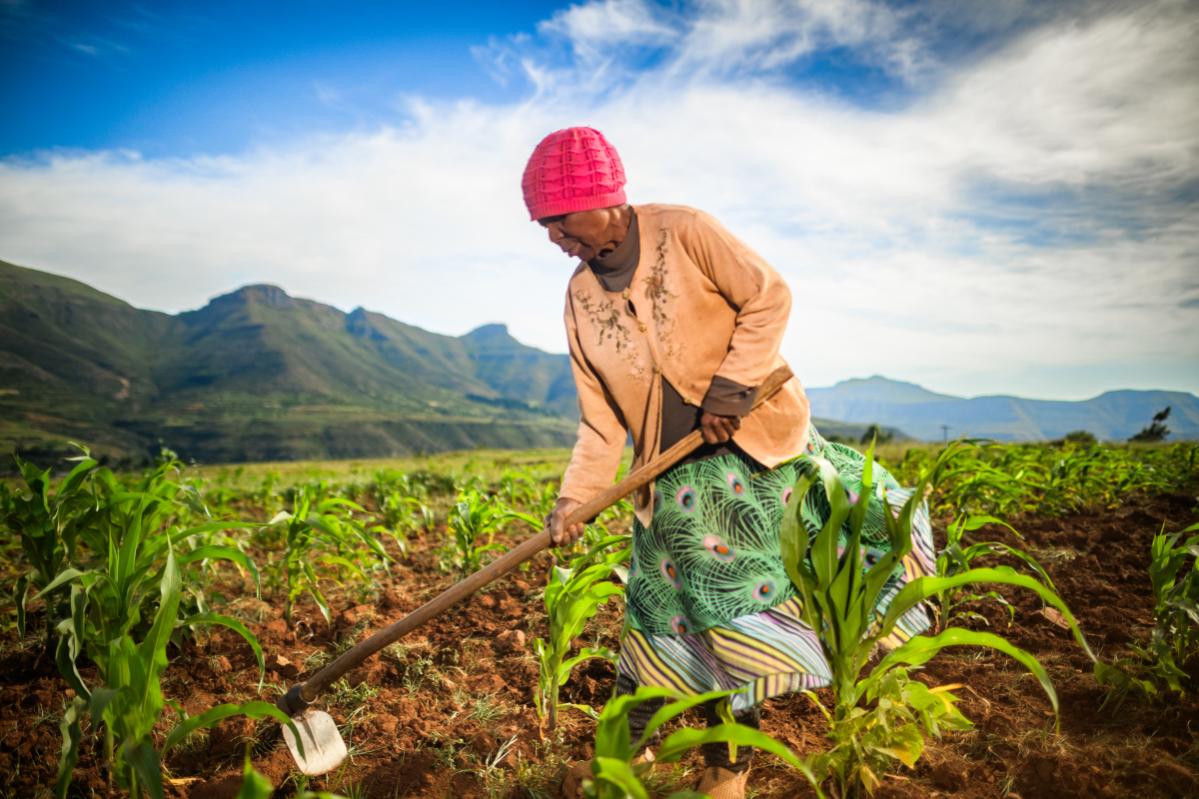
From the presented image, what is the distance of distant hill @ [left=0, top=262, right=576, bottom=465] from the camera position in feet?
335

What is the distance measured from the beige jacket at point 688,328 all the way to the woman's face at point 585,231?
10 cm

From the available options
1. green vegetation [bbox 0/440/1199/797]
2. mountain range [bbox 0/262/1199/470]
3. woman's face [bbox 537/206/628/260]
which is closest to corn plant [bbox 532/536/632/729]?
green vegetation [bbox 0/440/1199/797]

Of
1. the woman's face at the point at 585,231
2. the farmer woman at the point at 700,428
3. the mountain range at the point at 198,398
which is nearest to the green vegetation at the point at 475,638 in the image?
the farmer woman at the point at 700,428

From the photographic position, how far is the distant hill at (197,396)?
102m

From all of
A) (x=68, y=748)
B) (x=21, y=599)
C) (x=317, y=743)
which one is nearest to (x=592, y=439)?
(x=317, y=743)

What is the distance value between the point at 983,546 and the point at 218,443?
11879 cm

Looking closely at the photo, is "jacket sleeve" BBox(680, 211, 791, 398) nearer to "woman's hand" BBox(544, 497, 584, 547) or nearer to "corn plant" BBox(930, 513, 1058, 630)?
"woman's hand" BBox(544, 497, 584, 547)

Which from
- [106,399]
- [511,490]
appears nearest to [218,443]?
[106,399]

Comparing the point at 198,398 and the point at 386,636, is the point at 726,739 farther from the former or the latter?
the point at 198,398

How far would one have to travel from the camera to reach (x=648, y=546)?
6.06 feet

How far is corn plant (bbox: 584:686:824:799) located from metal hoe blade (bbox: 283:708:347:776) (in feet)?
3.69

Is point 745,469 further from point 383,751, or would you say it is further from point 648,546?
point 383,751

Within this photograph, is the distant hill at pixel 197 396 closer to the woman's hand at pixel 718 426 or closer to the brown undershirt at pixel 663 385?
the brown undershirt at pixel 663 385

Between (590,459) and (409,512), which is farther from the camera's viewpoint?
(409,512)
